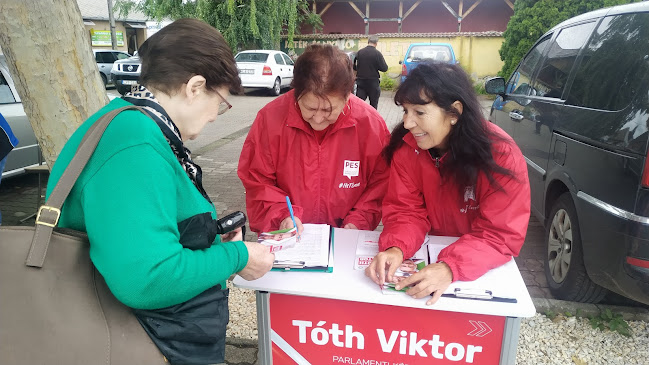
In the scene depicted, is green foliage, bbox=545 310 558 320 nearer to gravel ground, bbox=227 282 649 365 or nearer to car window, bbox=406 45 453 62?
gravel ground, bbox=227 282 649 365

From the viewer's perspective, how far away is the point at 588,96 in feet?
9.28

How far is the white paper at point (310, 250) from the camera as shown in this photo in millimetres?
1794

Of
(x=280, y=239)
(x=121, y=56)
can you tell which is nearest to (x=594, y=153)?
(x=280, y=239)

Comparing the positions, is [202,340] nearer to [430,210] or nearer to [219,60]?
[219,60]

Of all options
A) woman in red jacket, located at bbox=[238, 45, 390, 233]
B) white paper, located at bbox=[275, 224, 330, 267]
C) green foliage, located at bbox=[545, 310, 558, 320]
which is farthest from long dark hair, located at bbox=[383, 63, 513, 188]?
green foliage, located at bbox=[545, 310, 558, 320]

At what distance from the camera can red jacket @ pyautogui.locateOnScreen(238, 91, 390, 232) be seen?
2.29 m

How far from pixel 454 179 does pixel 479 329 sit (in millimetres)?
574

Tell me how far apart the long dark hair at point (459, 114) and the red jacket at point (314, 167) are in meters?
0.49

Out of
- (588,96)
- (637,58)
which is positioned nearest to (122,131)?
(637,58)

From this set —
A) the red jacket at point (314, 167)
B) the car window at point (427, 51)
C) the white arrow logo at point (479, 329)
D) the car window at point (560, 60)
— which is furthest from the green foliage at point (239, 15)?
the white arrow logo at point (479, 329)

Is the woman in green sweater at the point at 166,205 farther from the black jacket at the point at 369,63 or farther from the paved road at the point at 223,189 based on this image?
the black jacket at the point at 369,63

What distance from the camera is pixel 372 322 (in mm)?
1709

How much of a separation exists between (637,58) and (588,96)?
1.34 ft

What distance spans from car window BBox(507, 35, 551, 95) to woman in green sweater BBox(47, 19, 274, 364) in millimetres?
3459
